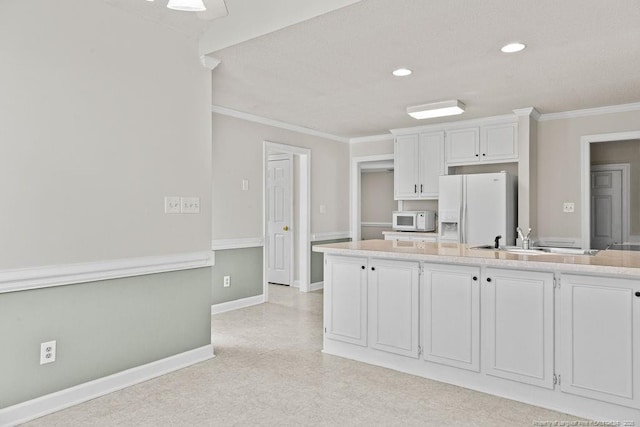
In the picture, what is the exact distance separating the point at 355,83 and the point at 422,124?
2.09 m

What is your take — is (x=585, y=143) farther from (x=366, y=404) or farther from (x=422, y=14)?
(x=366, y=404)

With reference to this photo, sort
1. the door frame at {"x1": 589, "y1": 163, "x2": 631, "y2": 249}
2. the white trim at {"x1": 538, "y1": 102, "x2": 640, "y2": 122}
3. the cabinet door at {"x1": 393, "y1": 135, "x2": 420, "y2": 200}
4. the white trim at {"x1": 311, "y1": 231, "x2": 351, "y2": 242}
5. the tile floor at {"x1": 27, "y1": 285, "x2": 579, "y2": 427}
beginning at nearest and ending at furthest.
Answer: the tile floor at {"x1": 27, "y1": 285, "x2": 579, "y2": 427}
the white trim at {"x1": 538, "y1": 102, "x2": 640, "y2": 122}
the cabinet door at {"x1": 393, "y1": 135, "x2": 420, "y2": 200}
the door frame at {"x1": 589, "y1": 163, "x2": 631, "y2": 249}
the white trim at {"x1": 311, "y1": 231, "x2": 351, "y2": 242}

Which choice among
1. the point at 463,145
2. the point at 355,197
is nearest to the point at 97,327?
the point at 463,145

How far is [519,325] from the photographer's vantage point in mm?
2658

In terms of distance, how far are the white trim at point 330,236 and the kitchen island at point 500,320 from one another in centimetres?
276

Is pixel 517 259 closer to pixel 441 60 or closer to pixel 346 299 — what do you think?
pixel 346 299

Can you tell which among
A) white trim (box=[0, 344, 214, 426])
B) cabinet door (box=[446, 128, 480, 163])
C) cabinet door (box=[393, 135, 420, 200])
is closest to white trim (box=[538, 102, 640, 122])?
cabinet door (box=[446, 128, 480, 163])

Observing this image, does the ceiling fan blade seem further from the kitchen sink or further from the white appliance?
the white appliance

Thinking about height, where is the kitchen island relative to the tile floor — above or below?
above

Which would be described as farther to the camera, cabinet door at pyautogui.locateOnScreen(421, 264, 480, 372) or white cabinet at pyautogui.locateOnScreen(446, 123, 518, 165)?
white cabinet at pyautogui.locateOnScreen(446, 123, 518, 165)

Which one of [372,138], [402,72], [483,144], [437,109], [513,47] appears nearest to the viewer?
[513,47]

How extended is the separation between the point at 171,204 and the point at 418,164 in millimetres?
3767

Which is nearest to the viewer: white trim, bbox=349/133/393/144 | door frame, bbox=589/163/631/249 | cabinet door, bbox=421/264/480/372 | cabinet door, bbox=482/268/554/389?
cabinet door, bbox=482/268/554/389

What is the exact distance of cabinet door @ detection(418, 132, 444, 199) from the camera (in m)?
5.73
